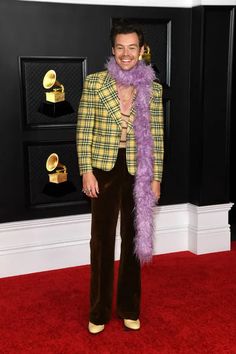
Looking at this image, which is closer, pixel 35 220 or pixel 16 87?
pixel 16 87

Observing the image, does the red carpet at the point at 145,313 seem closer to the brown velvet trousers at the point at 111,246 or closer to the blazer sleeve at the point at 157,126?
the brown velvet trousers at the point at 111,246

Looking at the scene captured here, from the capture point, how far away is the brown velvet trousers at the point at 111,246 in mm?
2455

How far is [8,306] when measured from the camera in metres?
2.89

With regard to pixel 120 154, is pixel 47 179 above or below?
below

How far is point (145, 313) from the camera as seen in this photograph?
9.20ft

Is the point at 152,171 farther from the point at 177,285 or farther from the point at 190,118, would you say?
the point at 190,118

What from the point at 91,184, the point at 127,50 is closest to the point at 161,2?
the point at 127,50

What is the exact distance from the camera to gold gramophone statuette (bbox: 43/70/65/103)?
3264 mm

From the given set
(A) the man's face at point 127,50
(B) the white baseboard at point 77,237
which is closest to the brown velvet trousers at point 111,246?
(A) the man's face at point 127,50

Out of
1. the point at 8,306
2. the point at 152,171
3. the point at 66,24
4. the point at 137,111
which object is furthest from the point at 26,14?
the point at 8,306

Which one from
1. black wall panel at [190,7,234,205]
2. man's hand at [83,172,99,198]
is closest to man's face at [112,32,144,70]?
man's hand at [83,172,99,198]

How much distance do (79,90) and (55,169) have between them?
569mm

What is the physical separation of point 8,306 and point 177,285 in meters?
1.08

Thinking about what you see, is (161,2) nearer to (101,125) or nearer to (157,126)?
(157,126)
